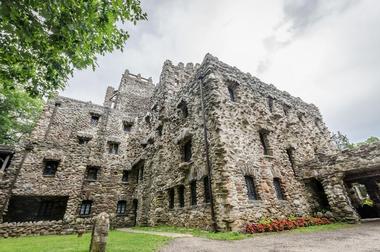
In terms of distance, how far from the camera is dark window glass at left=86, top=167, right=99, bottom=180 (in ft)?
58.0

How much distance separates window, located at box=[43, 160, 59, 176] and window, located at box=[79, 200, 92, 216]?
3.45 m

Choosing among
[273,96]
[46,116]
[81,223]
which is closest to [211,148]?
[273,96]

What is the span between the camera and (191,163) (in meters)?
11.7

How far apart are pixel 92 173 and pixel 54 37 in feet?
48.6

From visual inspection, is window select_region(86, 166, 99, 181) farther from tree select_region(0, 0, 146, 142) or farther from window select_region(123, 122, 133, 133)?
tree select_region(0, 0, 146, 142)

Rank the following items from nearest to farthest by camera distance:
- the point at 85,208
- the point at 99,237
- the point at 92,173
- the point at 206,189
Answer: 1. the point at 99,237
2. the point at 206,189
3. the point at 85,208
4. the point at 92,173

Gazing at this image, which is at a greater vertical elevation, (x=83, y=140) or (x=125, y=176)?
(x=83, y=140)

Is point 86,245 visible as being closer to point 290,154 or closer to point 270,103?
point 290,154

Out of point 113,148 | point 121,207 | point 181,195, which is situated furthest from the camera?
point 113,148

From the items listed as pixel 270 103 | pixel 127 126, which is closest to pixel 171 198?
pixel 270 103

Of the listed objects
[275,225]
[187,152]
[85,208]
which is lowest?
[275,225]

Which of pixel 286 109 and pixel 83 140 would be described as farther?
pixel 83 140

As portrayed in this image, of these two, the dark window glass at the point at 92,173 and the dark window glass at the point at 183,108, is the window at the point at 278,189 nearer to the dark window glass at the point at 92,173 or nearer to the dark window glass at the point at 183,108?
the dark window glass at the point at 183,108

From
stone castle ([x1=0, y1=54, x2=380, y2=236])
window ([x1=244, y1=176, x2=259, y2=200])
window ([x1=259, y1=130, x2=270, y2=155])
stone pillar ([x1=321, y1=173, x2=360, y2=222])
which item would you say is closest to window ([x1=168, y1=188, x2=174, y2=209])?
stone castle ([x1=0, y1=54, x2=380, y2=236])
